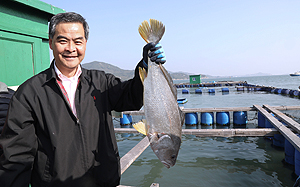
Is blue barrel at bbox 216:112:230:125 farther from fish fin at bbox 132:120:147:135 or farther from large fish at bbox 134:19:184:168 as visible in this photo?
fish fin at bbox 132:120:147:135

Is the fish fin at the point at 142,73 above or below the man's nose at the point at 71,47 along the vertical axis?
below

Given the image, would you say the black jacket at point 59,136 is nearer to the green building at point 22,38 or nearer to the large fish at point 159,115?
the large fish at point 159,115

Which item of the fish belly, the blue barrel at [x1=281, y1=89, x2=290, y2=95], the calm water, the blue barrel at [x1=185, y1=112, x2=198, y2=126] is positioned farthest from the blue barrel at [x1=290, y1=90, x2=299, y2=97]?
the fish belly

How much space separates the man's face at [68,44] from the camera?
2.04m

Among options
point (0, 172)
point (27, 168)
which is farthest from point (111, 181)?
point (0, 172)

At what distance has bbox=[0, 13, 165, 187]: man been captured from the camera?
1.82 metres

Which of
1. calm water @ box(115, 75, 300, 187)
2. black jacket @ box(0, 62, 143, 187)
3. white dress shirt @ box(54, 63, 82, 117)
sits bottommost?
calm water @ box(115, 75, 300, 187)

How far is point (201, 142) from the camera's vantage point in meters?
10.2

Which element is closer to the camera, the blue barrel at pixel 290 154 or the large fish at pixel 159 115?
the large fish at pixel 159 115

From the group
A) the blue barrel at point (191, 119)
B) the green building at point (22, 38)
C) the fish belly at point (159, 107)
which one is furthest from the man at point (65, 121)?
the blue barrel at point (191, 119)

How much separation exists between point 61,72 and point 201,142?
9.27 meters

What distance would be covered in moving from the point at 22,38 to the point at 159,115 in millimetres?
3533

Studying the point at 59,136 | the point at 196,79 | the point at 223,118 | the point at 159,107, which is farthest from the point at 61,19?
the point at 196,79

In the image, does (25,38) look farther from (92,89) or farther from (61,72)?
(92,89)
